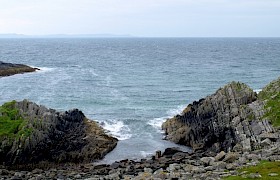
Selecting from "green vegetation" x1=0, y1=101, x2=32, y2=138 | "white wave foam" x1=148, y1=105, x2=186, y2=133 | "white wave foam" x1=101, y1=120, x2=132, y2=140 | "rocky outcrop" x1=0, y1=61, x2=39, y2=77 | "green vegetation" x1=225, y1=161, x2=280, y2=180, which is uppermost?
"green vegetation" x1=225, y1=161, x2=280, y2=180

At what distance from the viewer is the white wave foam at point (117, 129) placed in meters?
55.9

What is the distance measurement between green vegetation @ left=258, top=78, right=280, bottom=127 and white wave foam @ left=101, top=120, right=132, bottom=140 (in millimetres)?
19291

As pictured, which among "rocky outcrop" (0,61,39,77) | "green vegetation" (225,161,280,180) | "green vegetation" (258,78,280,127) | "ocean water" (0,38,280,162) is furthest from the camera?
"rocky outcrop" (0,61,39,77)

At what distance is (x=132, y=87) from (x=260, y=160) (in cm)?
6521

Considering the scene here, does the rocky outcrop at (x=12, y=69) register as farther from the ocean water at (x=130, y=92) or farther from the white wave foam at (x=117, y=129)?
the white wave foam at (x=117, y=129)

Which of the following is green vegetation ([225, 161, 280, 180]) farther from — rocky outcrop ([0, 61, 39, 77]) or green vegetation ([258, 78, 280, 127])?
rocky outcrop ([0, 61, 39, 77])

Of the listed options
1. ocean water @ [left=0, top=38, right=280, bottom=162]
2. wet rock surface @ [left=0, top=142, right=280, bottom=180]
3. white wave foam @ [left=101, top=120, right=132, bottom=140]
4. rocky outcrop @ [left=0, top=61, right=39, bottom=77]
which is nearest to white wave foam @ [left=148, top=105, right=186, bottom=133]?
ocean water @ [left=0, top=38, right=280, bottom=162]

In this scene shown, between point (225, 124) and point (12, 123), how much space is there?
2660cm

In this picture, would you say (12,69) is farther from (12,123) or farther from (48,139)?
(48,139)

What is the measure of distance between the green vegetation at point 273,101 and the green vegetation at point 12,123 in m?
28.0

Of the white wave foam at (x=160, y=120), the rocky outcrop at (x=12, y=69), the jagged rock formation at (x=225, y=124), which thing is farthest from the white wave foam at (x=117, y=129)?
the rocky outcrop at (x=12, y=69)

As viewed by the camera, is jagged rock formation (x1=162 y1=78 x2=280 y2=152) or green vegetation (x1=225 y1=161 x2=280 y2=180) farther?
jagged rock formation (x1=162 y1=78 x2=280 y2=152)

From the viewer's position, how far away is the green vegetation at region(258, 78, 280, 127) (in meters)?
44.1

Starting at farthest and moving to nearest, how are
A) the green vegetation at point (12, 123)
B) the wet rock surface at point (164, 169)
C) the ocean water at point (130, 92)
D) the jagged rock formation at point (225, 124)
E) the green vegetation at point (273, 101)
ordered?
the ocean water at point (130, 92) → the green vegetation at point (12, 123) → the green vegetation at point (273, 101) → the jagged rock formation at point (225, 124) → the wet rock surface at point (164, 169)
